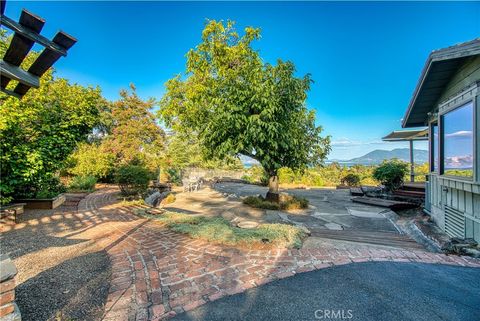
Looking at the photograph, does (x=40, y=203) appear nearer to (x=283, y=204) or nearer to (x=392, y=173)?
(x=283, y=204)

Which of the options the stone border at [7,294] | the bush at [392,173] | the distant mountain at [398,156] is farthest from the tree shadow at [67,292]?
the distant mountain at [398,156]

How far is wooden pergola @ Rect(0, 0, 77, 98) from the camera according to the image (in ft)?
5.88

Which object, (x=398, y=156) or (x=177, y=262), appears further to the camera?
(x=398, y=156)

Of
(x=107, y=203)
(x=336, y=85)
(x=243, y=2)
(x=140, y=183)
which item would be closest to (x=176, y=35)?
(x=243, y=2)

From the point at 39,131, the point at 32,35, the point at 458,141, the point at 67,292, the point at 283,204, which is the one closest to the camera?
the point at 32,35

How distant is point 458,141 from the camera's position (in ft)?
15.6

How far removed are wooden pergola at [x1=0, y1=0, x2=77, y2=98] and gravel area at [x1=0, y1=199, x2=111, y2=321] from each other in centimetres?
238

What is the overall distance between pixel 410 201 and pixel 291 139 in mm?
5770

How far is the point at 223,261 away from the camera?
3318 mm

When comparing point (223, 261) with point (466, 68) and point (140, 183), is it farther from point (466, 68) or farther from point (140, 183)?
point (140, 183)

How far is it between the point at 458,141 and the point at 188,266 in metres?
6.04

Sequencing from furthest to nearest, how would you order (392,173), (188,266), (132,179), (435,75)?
1. (392,173)
2. (132,179)
3. (435,75)
4. (188,266)

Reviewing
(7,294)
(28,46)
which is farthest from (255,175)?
(7,294)

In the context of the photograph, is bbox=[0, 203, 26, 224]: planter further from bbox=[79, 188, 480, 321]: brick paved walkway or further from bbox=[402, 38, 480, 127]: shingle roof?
bbox=[402, 38, 480, 127]: shingle roof
